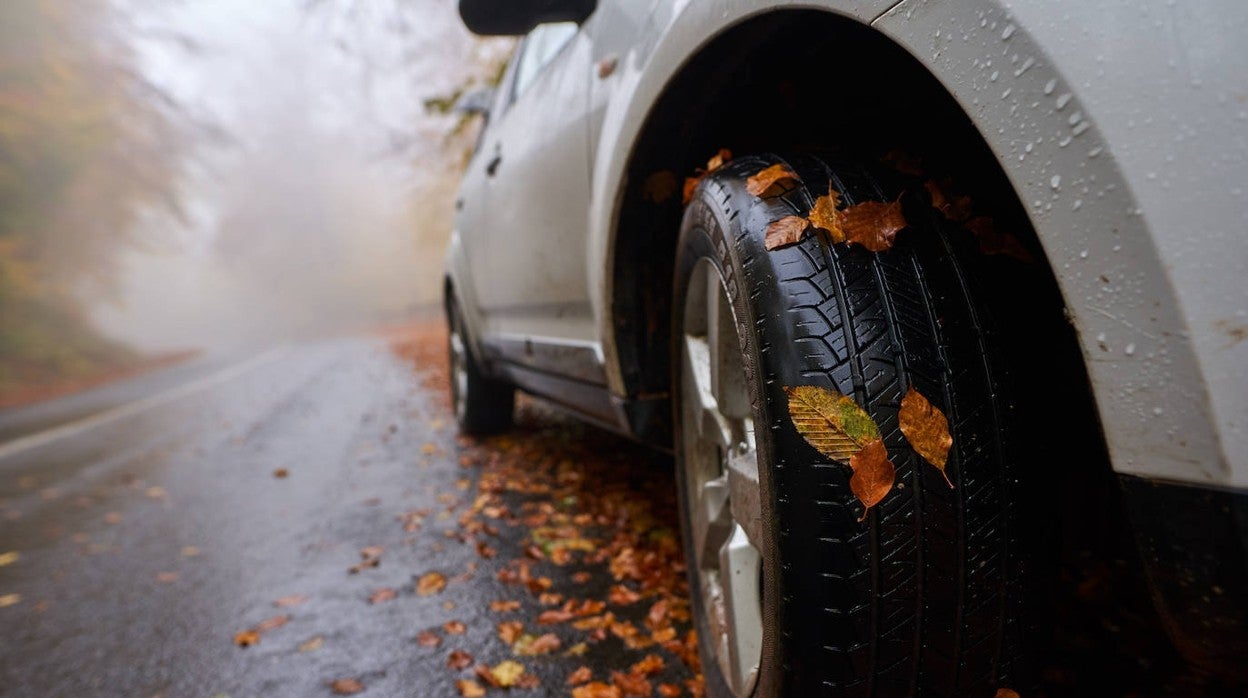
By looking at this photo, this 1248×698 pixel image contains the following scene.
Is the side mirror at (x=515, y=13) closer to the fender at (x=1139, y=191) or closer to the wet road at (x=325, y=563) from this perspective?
the fender at (x=1139, y=191)

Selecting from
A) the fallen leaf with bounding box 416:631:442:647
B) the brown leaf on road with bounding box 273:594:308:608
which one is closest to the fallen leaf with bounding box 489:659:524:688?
the fallen leaf with bounding box 416:631:442:647

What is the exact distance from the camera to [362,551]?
2.73 metres

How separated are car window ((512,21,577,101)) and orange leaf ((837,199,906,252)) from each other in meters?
1.47

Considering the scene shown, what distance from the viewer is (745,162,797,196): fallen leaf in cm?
107

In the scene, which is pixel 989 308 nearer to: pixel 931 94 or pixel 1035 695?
pixel 931 94

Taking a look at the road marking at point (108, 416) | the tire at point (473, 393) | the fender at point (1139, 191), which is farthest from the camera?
the road marking at point (108, 416)

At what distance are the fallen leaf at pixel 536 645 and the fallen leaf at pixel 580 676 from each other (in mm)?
140

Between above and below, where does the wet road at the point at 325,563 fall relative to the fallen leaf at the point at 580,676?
below

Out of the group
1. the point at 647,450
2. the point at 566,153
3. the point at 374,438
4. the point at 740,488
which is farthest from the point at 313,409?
the point at 740,488

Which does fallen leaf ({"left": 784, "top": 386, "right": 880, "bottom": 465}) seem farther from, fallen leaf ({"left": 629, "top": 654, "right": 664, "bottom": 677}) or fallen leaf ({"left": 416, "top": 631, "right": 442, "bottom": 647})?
fallen leaf ({"left": 416, "top": 631, "right": 442, "bottom": 647})

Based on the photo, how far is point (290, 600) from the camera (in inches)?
93.2

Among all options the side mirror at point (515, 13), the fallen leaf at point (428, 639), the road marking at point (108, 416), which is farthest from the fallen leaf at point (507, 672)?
the road marking at point (108, 416)

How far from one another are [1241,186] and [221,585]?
303 centimetres

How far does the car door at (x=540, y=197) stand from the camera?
203 centimetres
